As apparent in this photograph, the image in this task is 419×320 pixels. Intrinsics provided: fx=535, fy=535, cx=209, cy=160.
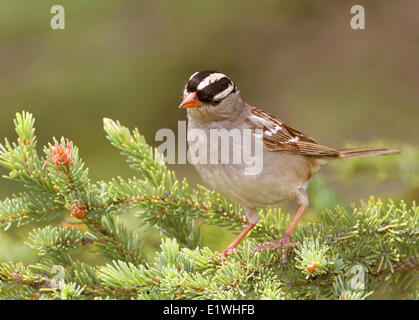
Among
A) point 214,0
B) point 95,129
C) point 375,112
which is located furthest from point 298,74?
point 95,129

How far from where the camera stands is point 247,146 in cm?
257

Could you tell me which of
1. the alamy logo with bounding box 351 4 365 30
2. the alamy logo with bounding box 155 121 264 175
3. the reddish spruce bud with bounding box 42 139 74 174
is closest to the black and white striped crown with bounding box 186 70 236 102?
the alamy logo with bounding box 155 121 264 175

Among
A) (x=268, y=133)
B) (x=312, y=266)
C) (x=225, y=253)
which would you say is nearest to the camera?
(x=312, y=266)

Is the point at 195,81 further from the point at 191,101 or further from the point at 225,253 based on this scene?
the point at 225,253

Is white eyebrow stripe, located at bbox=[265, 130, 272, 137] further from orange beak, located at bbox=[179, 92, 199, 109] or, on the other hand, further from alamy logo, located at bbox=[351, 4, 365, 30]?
alamy logo, located at bbox=[351, 4, 365, 30]

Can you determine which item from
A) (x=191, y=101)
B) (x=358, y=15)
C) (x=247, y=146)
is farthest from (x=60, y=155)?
(x=358, y=15)

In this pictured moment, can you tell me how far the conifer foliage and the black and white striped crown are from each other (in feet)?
1.17

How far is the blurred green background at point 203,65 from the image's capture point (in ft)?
12.5

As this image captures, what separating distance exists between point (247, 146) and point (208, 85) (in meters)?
0.35

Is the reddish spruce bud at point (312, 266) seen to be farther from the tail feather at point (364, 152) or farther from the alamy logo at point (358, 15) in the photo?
the alamy logo at point (358, 15)

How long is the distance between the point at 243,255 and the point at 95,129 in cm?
225

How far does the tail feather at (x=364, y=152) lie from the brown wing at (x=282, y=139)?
0.04 meters

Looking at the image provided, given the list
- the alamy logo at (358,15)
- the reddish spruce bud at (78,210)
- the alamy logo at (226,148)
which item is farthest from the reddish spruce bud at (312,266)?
the alamy logo at (358,15)
